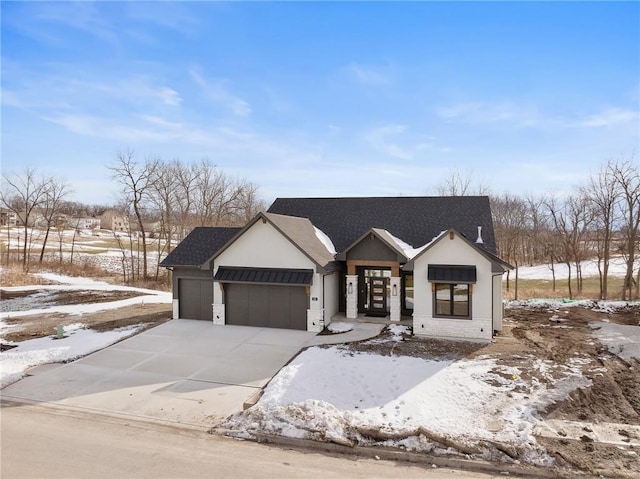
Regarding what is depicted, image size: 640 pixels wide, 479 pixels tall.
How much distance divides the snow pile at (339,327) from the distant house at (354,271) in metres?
0.46

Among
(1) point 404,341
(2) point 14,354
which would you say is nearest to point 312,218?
(1) point 404,341

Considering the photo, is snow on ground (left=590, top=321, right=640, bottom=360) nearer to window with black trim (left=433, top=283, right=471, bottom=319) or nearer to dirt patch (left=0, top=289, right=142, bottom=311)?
window with black trim (left=433, top=283, right=471, bottom=319)

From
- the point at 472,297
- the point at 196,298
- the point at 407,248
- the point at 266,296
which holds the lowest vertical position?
the point at 196,298

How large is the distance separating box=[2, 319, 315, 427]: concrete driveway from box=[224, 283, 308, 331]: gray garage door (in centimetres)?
77

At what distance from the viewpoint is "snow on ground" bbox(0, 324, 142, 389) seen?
1243 cm

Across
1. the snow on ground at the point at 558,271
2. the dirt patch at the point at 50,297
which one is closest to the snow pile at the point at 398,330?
the dirt patch at the point at 50,297

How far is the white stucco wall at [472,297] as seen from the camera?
14945 mm

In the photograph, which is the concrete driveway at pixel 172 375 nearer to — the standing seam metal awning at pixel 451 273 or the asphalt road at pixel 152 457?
the asphalt road at pixel 152 457

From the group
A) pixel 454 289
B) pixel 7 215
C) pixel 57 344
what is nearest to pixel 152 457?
pixel 57 344

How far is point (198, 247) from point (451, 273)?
1155 centimetres

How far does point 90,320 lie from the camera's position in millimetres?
18844

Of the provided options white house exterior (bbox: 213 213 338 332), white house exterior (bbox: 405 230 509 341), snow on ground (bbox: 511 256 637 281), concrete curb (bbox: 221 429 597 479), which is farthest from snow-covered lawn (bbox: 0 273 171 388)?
snow on ground (bbox: 511 256 637 281)

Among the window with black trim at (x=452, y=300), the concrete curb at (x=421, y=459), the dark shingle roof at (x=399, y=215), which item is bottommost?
the concrete curb at (x=421, y=459)

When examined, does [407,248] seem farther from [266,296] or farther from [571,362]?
[571,362]
